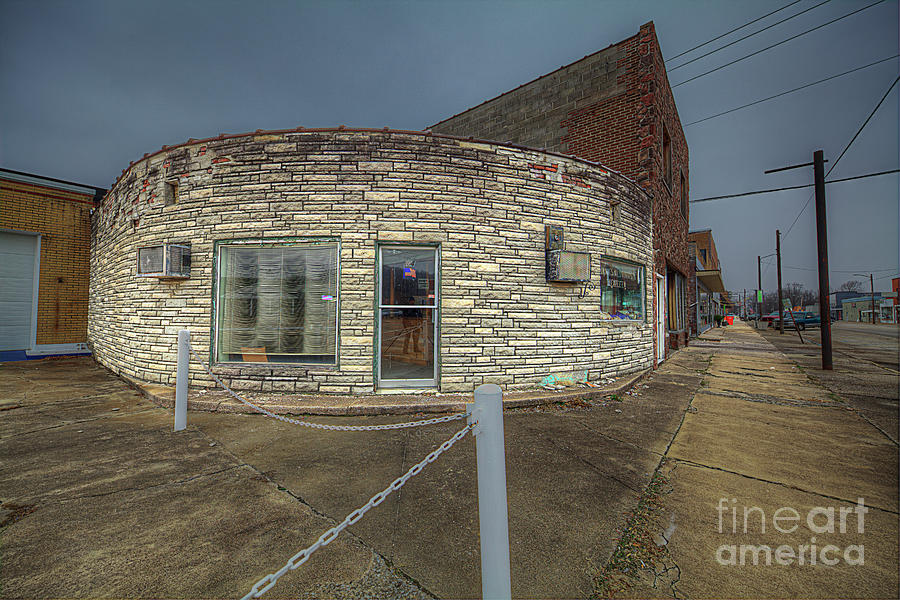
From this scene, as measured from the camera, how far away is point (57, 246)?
34.6 ft

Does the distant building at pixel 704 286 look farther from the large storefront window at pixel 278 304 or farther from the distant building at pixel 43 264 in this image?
the distant building at pixel 43 264

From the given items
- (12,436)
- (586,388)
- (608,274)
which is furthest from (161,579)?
(608,274)

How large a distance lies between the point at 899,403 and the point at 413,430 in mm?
7538

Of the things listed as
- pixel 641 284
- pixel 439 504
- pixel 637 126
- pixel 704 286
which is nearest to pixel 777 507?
pixel 439 504

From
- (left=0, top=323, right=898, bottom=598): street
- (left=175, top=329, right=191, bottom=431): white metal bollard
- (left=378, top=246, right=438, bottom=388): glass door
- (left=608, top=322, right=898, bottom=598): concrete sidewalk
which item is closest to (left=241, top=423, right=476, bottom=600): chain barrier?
(left=0, top=323, right=898, bottom=598): street

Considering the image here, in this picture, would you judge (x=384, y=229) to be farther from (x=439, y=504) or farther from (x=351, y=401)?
(x=439, y=504)

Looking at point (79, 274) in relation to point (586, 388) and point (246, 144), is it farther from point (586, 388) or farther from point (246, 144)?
point (586, 388)

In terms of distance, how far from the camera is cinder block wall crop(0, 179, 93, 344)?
9969 mm

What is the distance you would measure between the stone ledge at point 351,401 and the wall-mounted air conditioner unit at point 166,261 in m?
1.90

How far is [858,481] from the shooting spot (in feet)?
10.3

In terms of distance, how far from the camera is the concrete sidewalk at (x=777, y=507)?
6.60 feet

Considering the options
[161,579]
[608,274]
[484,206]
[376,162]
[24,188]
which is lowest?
[161,579]

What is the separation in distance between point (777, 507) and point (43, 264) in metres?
16.2

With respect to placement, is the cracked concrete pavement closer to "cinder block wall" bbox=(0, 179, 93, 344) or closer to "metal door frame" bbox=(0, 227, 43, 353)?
"metal door frame" bbox=(0, 227, 43, 353)
